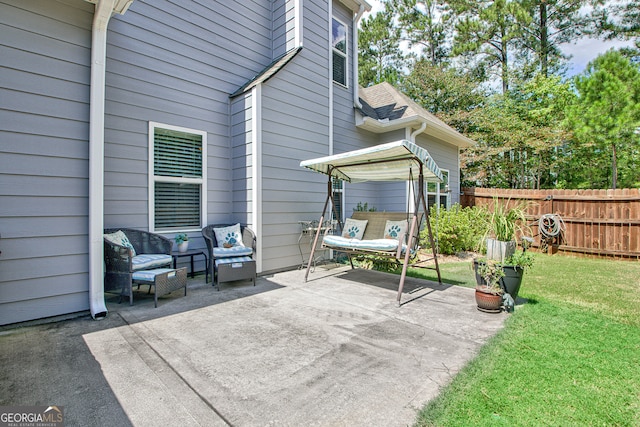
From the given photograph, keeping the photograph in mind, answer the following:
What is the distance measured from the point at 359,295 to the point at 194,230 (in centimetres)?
291

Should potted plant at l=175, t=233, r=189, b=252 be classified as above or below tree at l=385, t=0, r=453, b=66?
below

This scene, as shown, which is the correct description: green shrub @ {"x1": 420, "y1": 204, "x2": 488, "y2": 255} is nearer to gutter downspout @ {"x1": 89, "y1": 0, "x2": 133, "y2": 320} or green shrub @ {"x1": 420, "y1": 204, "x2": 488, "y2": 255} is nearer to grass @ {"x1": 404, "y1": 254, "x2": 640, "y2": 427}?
grass @ {"x1": 404, "y1": 254, "x2": 640, "y2": 427}

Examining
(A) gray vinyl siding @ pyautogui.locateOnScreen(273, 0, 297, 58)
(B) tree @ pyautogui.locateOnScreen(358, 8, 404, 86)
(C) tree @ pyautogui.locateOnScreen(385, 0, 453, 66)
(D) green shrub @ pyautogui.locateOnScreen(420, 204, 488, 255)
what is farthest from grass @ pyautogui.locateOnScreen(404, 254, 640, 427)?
(C) tree @ pyautogui.locateOnScreen(385, 0, 453, 66)

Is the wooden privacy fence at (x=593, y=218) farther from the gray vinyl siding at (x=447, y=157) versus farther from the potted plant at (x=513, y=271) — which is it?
the potted plant at (x=513, y=271)

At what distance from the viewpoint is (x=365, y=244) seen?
4.42m

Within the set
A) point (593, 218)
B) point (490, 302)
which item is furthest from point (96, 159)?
point (593, 218)

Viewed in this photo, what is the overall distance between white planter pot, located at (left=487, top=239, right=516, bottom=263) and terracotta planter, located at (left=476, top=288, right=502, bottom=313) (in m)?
0.52

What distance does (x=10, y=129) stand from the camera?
2.94 meters

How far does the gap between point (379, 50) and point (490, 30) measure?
5.86 m

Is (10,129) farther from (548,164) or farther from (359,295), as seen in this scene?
(548,164)

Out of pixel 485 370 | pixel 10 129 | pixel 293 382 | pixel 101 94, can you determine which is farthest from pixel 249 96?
pixel 485 370

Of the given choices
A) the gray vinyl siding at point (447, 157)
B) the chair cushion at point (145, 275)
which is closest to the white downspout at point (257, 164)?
the chair cushion at point (145, 275)

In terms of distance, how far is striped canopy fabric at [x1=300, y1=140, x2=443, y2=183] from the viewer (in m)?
3.82

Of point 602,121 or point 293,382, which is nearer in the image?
point 293,382
